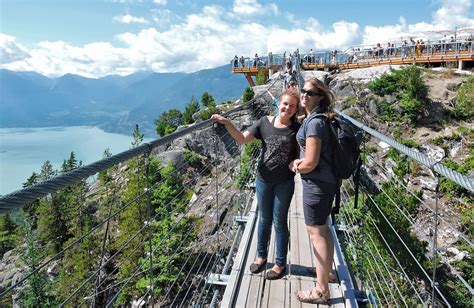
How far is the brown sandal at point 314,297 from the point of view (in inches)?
106

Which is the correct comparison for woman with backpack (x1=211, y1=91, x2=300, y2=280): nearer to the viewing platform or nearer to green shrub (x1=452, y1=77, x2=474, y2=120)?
green shrub (x1=452, y1=77, x2=474, y2=120)

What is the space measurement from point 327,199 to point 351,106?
517 inches

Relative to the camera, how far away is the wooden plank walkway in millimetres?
2756

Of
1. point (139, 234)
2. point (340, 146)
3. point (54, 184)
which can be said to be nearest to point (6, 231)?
point (139, 234)

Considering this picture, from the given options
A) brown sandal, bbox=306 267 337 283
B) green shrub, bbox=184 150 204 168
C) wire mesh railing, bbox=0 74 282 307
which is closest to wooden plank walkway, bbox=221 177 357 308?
brown sandal, bbox=306 267 337 283

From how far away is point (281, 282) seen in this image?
2.99 metres

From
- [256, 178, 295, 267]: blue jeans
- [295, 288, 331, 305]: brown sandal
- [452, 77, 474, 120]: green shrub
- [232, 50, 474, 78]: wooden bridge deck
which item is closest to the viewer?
[295, 288, 331, 305]: brown sandal

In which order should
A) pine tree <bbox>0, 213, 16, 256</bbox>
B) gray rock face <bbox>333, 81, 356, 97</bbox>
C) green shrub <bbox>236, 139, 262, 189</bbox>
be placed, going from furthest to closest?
pine tree <bbox>0, 213, 16, 256</bbox>
gray rock face <bbox>333, 81, 356, 97</bbox>
green shrub <bbox>236, 139, 262, 189</bbox>

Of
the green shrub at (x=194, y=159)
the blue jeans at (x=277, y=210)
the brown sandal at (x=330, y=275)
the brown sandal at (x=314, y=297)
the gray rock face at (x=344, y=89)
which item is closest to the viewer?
the brown sandal at (x=314, y=297)

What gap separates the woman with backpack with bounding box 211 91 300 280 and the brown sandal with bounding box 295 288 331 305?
334 millimetres

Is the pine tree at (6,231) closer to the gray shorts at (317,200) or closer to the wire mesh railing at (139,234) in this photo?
the wire mesh railing at (139,234)

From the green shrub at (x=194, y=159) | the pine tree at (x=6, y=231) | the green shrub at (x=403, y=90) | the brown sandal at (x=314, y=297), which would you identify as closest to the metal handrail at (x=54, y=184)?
the brown sandal at (x=314, y=297)

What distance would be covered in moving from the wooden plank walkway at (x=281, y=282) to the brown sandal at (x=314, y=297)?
0.17 ft

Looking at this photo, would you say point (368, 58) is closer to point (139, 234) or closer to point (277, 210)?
point (139, 234)
